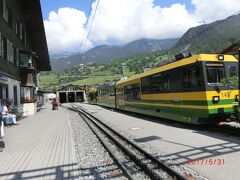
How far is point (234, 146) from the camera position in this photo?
10.0 metres

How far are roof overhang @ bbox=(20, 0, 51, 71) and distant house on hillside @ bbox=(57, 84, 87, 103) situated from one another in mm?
50155

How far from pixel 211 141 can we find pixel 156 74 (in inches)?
308

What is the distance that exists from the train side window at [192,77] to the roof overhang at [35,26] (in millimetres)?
20096

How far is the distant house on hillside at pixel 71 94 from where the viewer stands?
100125 millimetres

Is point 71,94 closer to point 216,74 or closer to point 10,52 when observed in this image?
point 10,52

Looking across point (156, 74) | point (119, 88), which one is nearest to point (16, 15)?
point (119, 88)

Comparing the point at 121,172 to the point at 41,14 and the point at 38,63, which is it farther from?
the point at 38,63

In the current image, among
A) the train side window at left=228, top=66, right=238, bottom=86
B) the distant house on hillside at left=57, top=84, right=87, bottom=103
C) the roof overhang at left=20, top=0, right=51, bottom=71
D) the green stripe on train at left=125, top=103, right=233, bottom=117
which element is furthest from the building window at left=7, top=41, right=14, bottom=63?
the distant house on hillside at left=57, top=84, right=87, bottom=103

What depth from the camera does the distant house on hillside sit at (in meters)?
100

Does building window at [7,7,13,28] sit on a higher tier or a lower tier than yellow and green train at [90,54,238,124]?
higher

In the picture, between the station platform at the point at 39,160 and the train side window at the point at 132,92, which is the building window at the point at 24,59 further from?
the station platform at the point at 39,160

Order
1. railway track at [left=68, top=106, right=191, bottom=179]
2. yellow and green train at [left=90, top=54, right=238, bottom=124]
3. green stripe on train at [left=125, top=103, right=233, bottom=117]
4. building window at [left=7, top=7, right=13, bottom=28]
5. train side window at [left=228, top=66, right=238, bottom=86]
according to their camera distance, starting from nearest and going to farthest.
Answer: railway track at [left=68, top=106, right=191, bottom=179] → green stripe on train at [left=125, top=103, right=233, bottom=117] → yellow and green train at [left=90, top=54, right=238, bottom=124] → train side window at [left=228, top=66, right=238, bottom=86] → building window at [left=7, top=7, right=13, bottom=28]
